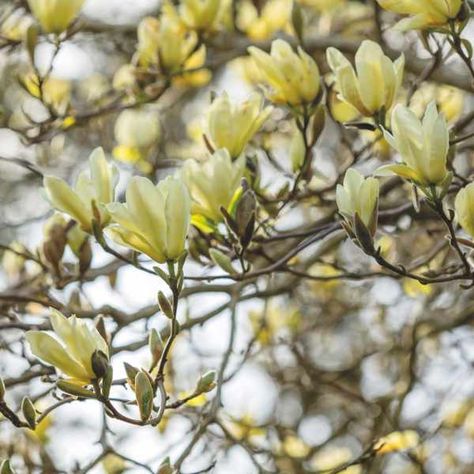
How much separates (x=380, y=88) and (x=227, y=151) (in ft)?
0.81

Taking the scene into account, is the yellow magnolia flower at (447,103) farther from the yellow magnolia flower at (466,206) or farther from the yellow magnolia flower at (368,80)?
the yellow magnolia flower at (466,206)

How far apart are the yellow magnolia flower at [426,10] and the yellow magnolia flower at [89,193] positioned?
47 centimetres

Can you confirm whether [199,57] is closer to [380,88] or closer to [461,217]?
[380,88]

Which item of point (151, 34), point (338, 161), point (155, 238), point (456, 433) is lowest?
point (456, 433)

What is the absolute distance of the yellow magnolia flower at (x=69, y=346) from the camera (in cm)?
117

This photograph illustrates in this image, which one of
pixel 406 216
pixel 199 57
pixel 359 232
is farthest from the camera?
pixel 199 57

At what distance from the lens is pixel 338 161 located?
10.2ft

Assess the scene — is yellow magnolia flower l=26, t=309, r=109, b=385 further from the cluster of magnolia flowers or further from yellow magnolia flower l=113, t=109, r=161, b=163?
yellow magnolia flower l=113, t=109, r=161, b=163

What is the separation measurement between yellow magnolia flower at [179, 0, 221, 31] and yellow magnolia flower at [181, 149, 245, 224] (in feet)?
2.13

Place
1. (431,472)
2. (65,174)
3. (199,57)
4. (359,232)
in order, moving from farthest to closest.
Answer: (65,174) < (431,472) < (199,57) < (359,232)

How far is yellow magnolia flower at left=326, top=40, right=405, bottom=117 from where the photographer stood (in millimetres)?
1352

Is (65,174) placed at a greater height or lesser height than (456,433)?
greater

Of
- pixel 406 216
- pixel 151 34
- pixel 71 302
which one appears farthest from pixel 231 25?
pixel 71 302

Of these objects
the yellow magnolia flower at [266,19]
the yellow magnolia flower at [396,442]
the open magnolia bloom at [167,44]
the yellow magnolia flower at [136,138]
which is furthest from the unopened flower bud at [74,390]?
the yellow magnolia flower at [266,19]
